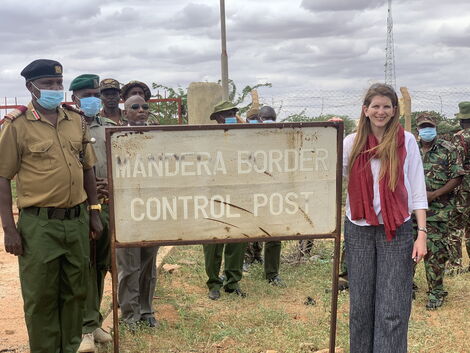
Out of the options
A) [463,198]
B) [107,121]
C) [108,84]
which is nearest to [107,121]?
[107,121]

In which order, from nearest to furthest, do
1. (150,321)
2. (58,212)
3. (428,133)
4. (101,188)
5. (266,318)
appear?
(58,212)
(101,188)
(150,321)
(266,318)
(428,133)

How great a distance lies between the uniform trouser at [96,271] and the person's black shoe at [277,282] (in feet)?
7.98

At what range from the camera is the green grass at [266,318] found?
182 inches

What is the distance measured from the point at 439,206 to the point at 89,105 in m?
3.45

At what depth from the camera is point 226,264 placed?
20.4 feet

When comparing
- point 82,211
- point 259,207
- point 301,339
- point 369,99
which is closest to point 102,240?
point 82,211

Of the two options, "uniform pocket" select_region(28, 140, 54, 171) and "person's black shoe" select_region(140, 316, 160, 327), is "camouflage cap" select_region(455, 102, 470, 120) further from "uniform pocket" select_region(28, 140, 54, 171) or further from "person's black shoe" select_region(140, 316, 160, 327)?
"uniform pocket" select_region(28, 140, 54, 171)

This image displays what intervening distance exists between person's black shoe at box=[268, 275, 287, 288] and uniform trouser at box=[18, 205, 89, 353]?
2.94 metres

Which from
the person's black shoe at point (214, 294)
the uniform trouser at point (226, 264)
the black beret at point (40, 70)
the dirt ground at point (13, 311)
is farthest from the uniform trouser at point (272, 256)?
the black beret at point (40, 70)

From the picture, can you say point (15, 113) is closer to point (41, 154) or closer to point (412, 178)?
point (41, 154)

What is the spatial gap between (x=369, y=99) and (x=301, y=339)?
2088 millimetres

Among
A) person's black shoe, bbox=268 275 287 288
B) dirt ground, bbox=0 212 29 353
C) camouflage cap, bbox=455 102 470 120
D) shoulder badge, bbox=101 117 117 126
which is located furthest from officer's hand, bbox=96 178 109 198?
camouflage cap, bbox=455 102 470 120

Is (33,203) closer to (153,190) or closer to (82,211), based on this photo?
(82,211)

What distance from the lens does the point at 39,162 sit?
3648mm
